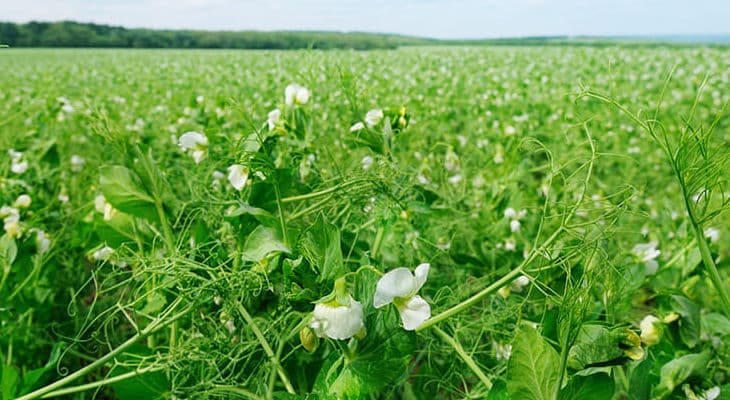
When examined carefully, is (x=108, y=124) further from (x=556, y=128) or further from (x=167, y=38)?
(x=167, y=38)

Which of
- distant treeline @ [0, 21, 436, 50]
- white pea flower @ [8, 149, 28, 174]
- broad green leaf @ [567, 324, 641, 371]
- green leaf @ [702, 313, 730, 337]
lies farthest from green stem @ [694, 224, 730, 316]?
distant treeline @ [0, 21, 436, 50]

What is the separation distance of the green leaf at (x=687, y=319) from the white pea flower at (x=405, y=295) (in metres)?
0.41

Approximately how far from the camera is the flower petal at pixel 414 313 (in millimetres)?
473

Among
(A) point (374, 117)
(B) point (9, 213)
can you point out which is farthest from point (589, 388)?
(B) point (9, 213)

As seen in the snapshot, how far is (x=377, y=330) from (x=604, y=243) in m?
0.28

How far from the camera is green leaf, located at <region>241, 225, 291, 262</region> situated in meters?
0.56

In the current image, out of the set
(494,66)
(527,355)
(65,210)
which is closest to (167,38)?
(494,66)

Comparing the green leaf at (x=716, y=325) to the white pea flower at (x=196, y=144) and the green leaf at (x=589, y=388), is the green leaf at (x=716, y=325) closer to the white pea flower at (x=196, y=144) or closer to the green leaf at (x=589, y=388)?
the green leaf at (x=589, y=388)

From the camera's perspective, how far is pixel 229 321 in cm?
66

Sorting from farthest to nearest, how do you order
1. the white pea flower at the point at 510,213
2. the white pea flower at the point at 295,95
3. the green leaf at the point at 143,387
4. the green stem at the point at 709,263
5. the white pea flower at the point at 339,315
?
the white pea flower at the point at 510,213, the white pea flower at the point at 295,95, the green leaf at the point at 143,387, the green stem at the point at 709,263, the white pea flower at the point at 339,315

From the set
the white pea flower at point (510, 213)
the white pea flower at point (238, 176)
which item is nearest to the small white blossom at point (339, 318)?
the white pea flower at point (238, 176)

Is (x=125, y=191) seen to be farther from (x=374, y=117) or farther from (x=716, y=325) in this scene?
(x=716, y=325)

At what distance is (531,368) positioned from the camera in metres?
0.47

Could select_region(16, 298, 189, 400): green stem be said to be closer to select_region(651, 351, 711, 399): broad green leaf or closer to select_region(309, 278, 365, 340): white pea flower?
select_region(309, 278, 365, 340): white pea flower
